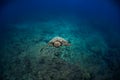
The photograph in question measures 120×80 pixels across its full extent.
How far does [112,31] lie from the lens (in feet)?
35.8

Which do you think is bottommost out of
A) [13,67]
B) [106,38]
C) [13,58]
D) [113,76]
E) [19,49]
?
[113,76]

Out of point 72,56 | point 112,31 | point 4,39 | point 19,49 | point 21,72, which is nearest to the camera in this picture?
point 21,72

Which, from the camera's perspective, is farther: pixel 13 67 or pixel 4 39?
pixel 4 39

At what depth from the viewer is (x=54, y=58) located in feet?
21.9

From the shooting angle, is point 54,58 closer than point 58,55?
Yes

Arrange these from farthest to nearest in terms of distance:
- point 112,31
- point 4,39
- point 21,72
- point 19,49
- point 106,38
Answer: point 112,31 → point 106,38 → point 4,39 → point 19,49 → point 21,72

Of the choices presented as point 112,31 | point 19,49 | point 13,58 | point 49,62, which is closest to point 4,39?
point 19,49

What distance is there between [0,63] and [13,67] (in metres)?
0.79

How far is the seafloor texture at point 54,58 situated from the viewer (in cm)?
571

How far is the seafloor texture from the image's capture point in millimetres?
5715

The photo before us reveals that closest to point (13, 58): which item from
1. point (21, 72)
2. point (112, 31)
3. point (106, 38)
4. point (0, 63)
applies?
point (0, 63)

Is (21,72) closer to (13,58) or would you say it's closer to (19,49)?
(13,58)

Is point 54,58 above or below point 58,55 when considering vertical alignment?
below

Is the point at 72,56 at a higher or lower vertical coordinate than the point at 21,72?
higher
